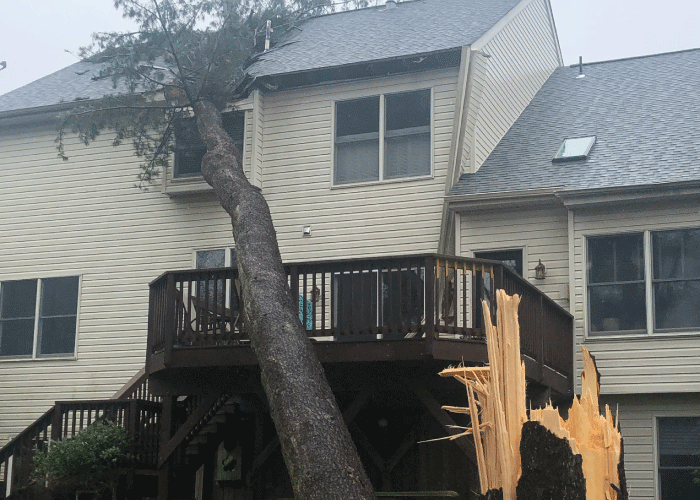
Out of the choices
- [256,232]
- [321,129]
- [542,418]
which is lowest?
[542,418]

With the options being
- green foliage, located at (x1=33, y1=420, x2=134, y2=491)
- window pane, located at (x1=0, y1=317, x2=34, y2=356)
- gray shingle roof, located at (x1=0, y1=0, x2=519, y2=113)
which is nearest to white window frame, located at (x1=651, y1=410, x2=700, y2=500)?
gray shingle roof, located at (x1=0, y1=0, x2=519, y2=113)

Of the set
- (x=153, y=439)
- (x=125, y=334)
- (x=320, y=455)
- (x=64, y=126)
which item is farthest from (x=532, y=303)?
(x=64, y=126)

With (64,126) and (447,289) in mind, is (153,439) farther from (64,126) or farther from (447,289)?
(64,126)

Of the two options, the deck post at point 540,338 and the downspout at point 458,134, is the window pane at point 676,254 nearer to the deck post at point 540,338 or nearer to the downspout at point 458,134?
the deck post at point 540,338

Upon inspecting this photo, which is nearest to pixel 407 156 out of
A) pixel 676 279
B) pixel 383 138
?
pixel 383 138

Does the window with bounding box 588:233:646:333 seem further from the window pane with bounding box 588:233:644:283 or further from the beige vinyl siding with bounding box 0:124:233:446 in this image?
the beige vinyl siding with bounding box 0:124:233:446

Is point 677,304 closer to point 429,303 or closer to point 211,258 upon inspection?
point 429,303

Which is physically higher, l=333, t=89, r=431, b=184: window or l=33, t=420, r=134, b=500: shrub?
l=333, t=89, r=431, b=184: window

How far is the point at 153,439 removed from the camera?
520 inches

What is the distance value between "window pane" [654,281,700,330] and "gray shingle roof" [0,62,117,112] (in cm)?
1022

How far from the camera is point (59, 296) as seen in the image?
684 inches

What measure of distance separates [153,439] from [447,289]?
15.6 feet

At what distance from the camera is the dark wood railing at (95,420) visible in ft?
42.8

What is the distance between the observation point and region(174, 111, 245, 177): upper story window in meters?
16.3
